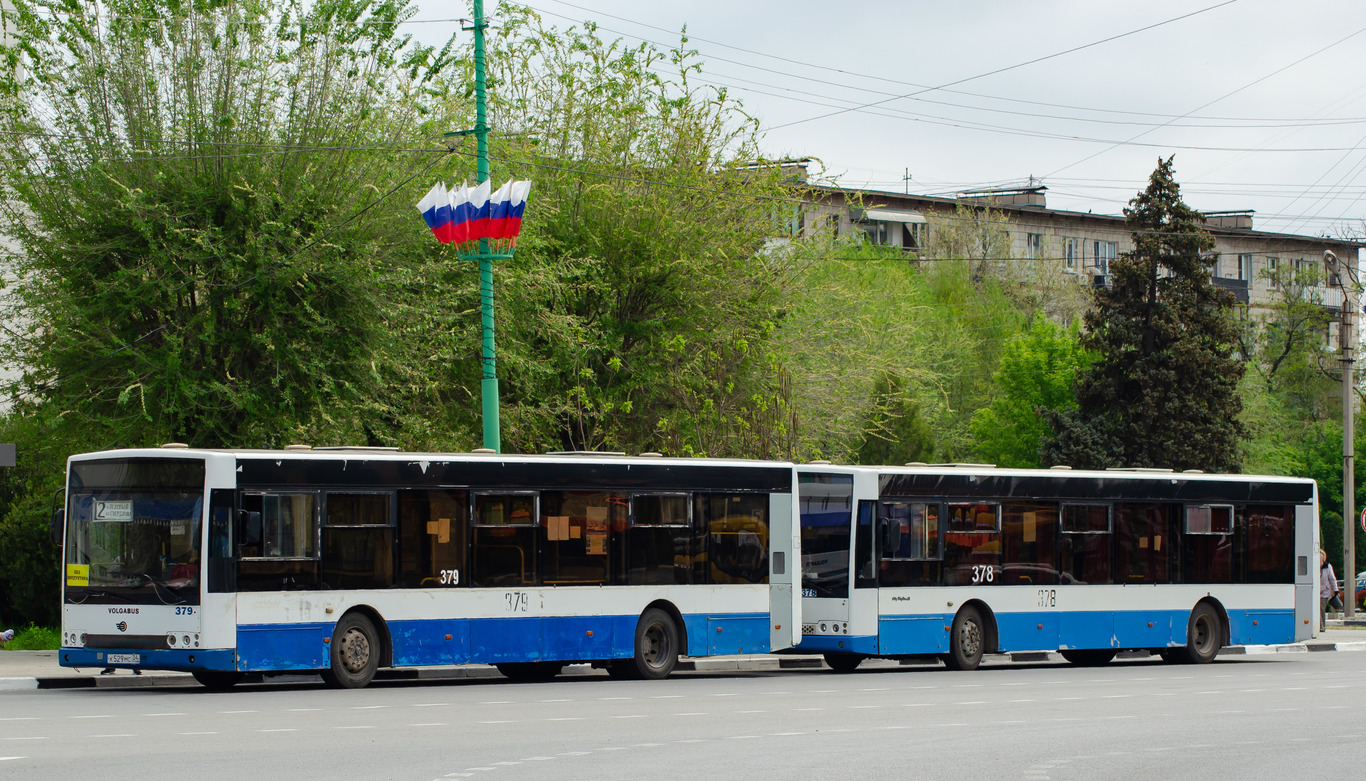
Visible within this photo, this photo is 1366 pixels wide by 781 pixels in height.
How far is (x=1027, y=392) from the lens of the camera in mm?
60844

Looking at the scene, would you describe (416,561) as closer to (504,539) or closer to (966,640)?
(504,539)

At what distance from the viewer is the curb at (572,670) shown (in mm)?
19594

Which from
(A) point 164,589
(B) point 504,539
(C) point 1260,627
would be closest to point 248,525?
(A) point 164,589

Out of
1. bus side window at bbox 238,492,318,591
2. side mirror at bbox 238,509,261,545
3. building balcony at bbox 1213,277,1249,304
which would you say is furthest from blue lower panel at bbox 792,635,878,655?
building balcony at bbox 1213,277,1249,304

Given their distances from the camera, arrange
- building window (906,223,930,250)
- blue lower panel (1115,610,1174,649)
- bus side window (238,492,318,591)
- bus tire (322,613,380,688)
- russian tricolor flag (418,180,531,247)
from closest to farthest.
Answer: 1. bus side window (238,492,318,591)
2. bus tire (322,613,380,688)
3. russian tricolor flag (418,180,531,247)
4. blue lower panel (1115,610,1174,649)
5. building window (906,223,930,250)

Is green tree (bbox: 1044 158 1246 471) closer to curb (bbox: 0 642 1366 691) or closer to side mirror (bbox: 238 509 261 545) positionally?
curb (bbox: 0 642 1366 691)

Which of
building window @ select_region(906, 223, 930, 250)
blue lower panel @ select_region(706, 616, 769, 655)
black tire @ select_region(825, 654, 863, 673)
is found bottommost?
black tire @ select_region(825, 654, 863, 673)

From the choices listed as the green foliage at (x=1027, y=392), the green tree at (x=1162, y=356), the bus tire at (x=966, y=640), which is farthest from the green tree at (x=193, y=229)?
the green foliage at (x=1027, y=392)

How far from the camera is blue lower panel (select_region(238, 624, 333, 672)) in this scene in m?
18.1

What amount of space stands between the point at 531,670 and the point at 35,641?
8251 millimetres

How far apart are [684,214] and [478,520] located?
1347cm

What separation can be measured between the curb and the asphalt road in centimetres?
98

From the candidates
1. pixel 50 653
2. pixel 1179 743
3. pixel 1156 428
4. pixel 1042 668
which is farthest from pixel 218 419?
pixel 1156 428

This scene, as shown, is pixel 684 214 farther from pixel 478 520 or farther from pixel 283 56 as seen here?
pixel 478 520
